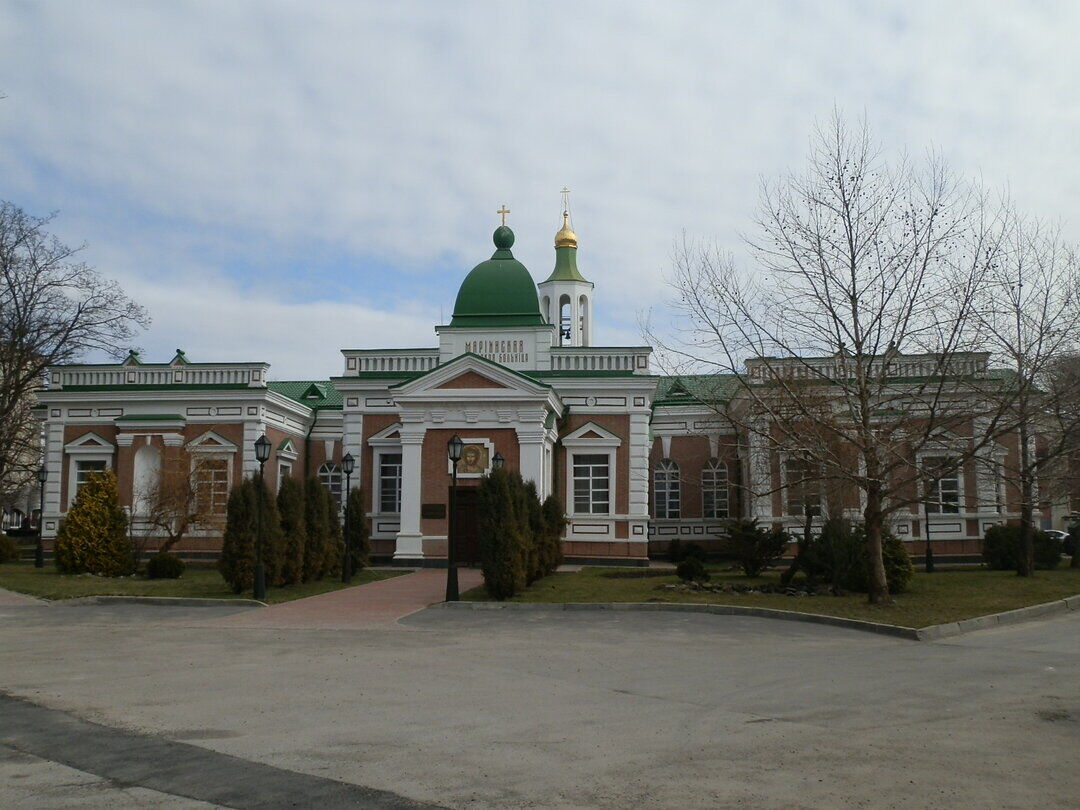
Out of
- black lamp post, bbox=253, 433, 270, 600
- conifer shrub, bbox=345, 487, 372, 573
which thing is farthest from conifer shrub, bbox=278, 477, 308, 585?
conifer shrub, bbox=345, 487, 372, 573

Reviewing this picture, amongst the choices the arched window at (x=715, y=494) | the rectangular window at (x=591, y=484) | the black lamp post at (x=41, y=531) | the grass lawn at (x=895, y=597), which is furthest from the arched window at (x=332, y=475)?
the grass lawn at (x=895, y=597)

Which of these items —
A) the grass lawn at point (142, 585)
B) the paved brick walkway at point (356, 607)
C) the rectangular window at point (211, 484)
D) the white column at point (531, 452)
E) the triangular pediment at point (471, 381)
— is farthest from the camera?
the rectangular window at point (211, 484)

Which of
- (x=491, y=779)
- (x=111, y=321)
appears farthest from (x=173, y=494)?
(x=491, y=779)

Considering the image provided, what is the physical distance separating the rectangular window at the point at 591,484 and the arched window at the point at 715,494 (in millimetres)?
6899

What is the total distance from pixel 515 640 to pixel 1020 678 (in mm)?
6906

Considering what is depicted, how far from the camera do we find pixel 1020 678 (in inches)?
448

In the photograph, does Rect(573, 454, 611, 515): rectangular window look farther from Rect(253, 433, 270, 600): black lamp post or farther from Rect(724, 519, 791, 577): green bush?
Rect(253, 433, 270, 600): black lamp post

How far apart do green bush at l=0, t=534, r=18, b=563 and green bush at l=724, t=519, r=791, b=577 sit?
24.1 metres

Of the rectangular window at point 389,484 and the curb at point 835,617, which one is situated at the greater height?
the rectangular window at point 389,484

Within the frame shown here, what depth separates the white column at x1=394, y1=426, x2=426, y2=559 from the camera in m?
28.7

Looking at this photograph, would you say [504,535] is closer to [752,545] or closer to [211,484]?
[752,545]

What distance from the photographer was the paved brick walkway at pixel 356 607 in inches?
653

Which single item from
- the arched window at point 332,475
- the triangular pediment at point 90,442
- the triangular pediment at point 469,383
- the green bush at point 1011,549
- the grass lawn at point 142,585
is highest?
the triangular pediment at point 469,383

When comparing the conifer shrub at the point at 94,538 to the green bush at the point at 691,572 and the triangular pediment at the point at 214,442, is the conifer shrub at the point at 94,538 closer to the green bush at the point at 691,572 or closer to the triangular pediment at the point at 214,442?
the triangular pediment at the point at 214,442
